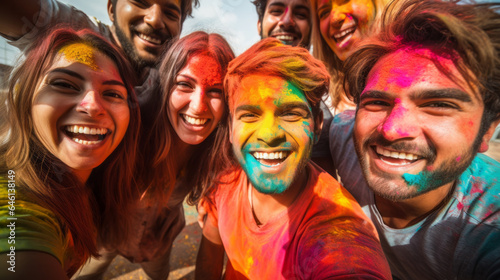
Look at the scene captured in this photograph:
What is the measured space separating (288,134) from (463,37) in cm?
80

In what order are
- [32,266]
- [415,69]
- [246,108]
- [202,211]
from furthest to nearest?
[202,211] → [246,108] → [415,69] → [32,266]

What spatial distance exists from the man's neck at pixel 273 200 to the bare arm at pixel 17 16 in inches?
61.7

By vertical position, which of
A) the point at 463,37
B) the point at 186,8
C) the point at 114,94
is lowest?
the point at 114,94

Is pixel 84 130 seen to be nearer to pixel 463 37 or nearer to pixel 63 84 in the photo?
pixel 63 84

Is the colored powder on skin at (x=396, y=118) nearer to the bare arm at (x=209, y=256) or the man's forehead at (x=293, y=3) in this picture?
the man's forehead at (x=293, y=3)

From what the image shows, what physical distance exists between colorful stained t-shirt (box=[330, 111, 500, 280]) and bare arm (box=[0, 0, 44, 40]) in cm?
210

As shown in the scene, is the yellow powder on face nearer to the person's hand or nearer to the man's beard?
the person's hand

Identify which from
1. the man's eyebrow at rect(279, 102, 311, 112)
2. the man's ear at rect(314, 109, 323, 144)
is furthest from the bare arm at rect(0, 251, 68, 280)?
the man's ear at rect(314, 109, 323, 144)

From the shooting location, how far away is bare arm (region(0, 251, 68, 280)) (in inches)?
30.9

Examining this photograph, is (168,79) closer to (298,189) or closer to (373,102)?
(298,189)

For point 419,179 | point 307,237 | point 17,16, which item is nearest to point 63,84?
point 17,16

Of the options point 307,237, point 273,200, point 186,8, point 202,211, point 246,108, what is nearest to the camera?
point 307,237

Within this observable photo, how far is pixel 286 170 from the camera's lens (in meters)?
1.14

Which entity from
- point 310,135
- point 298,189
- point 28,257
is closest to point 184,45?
point 310,135
